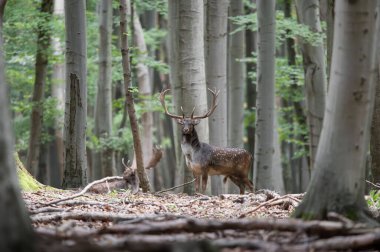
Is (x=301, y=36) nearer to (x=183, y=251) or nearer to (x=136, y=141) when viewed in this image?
(x=136, y=141)

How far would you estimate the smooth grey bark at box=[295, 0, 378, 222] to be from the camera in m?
5.79

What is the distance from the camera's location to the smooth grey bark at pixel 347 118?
5793mm

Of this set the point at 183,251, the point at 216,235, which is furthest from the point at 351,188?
the point at 183,251

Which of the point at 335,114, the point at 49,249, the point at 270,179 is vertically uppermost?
the point at 335,114

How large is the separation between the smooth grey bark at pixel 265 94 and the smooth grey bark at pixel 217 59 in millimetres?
807

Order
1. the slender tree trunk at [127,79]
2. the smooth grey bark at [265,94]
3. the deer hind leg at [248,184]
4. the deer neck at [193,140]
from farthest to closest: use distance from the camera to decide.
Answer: the smooth grey bark at [265,94] < the deer hind leg at [248,184] < the deer neck at [193,140] < the slender tree trunk at [127,79]

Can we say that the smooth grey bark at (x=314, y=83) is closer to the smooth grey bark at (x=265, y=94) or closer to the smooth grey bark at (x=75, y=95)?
the smooth grey bark at (x=265, y=94)

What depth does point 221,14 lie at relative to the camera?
1524 centimetres

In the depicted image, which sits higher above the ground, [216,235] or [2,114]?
[2,114]

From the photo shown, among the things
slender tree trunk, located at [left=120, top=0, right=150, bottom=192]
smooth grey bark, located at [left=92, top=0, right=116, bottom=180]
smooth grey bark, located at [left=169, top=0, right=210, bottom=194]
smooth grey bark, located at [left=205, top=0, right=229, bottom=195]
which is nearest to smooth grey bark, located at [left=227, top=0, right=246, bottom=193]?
smooth grey bark, located at [left=205, top=0, right=229, bottom=195]

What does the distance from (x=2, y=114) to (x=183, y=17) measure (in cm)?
932

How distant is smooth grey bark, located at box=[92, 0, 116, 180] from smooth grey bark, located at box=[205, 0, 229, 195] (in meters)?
5.54

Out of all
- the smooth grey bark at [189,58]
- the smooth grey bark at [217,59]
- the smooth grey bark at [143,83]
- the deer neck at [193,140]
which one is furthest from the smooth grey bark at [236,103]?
the smooth grey bark at [189,58]

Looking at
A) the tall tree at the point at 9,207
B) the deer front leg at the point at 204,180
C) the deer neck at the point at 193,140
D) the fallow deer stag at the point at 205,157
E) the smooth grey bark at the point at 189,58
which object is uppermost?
the smooth grey bark at the point at 189,58
